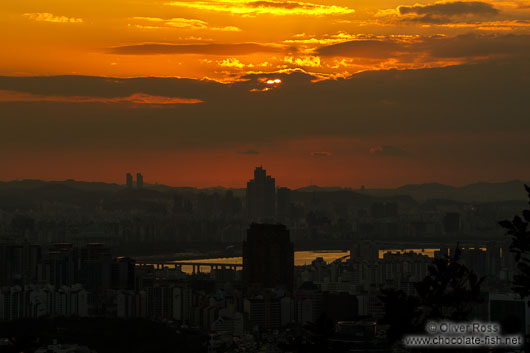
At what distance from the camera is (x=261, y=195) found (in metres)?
64.1

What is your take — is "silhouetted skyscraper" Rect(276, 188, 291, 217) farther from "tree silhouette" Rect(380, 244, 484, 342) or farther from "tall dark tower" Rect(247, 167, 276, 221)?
"tree silhouette" Rect(380, 244, 484, 342)

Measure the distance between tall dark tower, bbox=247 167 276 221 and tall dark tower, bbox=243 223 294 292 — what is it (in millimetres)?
26223

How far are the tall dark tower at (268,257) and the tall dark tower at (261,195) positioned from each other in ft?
86.0

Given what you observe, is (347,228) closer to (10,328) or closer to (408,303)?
(10,328)

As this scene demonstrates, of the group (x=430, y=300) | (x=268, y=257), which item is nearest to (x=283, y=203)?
(x=268, y=257)

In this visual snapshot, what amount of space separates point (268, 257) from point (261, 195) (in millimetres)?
28454

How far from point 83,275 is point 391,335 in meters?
30.7

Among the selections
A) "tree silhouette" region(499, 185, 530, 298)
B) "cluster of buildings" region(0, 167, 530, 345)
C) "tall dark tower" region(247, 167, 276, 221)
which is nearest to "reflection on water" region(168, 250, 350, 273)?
"cluster of buildings" region(0, 167, 530, 345)

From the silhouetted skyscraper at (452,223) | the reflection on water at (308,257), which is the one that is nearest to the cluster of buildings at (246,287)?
the reflection on water at (308,257)

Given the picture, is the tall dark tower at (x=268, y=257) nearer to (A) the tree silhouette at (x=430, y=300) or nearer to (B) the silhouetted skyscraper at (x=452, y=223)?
(B) the silhouetted skyscraper at (x=452, y=223)

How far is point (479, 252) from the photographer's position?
36.0 meters

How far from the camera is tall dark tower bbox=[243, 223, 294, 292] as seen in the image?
114 ft

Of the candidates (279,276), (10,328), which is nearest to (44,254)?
Answer: (279,276)

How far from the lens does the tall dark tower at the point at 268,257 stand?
34.7 m
